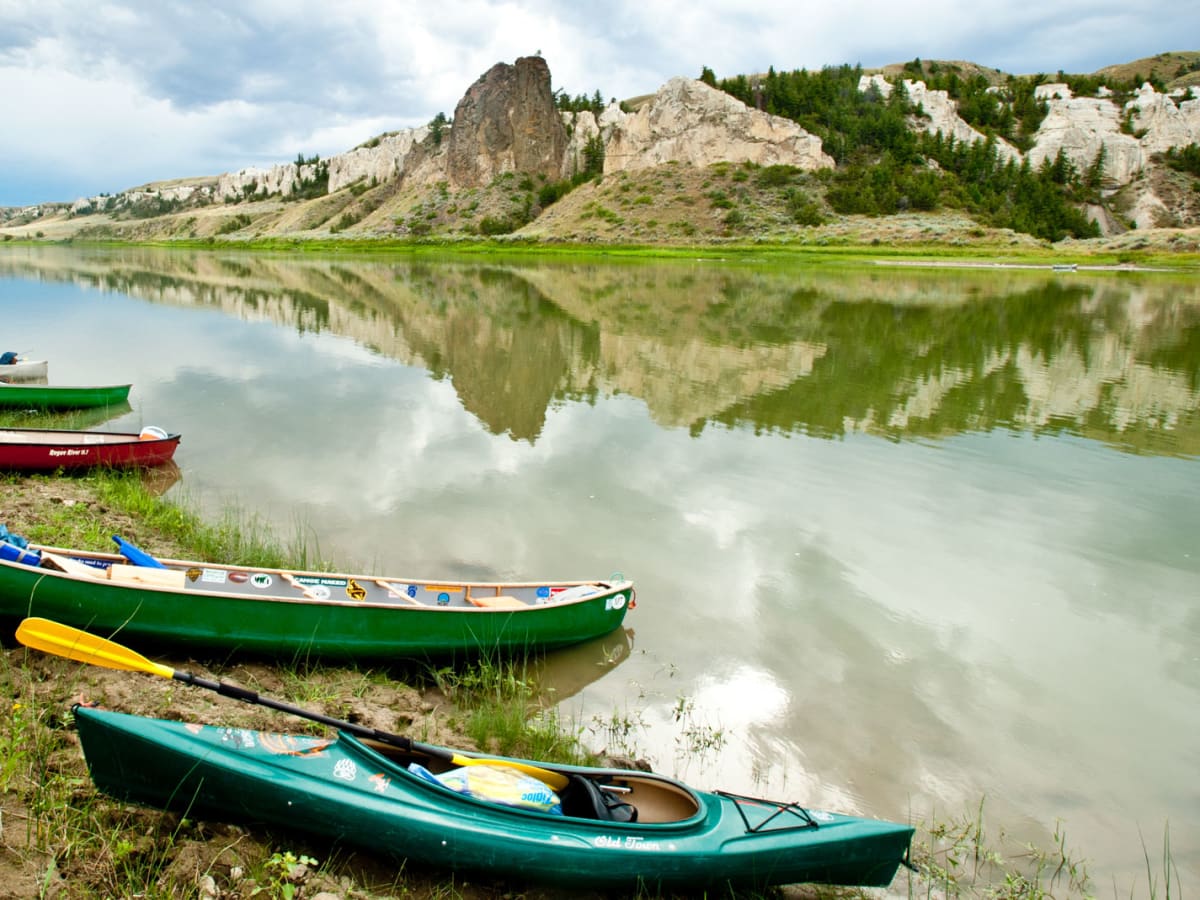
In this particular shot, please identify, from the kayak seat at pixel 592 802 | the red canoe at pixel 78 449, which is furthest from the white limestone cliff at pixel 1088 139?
the kayak seat at pixel 592 802

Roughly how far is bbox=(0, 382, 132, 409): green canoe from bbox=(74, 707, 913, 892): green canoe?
15.4 m

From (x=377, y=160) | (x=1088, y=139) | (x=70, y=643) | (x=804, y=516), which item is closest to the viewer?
(x=70, y=643)

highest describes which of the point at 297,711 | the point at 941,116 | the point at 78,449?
the point at 941,116

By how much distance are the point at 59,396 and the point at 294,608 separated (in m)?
13.6

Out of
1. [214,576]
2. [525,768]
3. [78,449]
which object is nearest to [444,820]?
[525,768]

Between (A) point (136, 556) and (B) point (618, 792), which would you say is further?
(A) point (136, 556)

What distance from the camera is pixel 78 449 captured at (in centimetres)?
1216

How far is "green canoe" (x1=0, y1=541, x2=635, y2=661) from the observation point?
673 cm

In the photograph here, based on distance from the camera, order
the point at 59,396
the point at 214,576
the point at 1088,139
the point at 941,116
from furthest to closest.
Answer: the point at 941,116, the point at 1088,139, the point at 59,396, the point at 214,576

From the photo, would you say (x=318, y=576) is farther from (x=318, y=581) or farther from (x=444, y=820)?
(x=444, y=820)

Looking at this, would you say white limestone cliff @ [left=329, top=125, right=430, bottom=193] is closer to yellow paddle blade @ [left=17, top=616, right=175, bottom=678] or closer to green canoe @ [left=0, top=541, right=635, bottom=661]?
green canoe @ [left=0, top=541, right=635, bottom=661]

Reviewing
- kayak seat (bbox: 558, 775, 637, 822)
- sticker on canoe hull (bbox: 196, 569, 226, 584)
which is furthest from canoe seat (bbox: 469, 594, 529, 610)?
kayak seat (bbox: 558, 775, 637, 822)

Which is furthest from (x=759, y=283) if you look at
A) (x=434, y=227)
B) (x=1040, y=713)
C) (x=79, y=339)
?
(x=434, y=227)

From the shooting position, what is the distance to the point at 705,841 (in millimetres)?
4422
